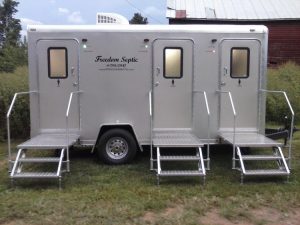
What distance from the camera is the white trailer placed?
831cm

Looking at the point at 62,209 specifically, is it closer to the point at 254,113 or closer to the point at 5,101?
the point at 254,113

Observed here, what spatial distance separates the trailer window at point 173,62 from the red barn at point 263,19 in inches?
511

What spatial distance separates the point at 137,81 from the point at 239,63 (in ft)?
6.63

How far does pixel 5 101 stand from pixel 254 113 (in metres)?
6.48

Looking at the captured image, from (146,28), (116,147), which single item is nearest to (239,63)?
(146,28)

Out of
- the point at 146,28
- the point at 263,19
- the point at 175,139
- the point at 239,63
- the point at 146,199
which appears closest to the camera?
the point at 146,199

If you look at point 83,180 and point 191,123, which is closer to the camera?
point 83,180

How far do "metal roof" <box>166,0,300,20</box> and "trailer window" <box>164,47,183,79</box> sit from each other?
1304 cm

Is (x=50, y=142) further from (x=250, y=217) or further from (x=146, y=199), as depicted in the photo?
(x=250, y=217)

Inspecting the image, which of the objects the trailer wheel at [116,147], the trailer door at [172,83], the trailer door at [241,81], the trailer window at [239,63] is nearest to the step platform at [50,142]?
the trailer wheel at [116,147]

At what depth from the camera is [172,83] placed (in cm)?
845

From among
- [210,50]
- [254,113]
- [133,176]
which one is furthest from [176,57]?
[133,176]

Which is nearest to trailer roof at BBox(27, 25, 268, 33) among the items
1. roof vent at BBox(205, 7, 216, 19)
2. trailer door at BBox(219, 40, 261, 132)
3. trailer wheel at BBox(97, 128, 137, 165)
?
trailer door at BBox(219, 40, 261, 132)

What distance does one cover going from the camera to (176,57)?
27.6 feet
